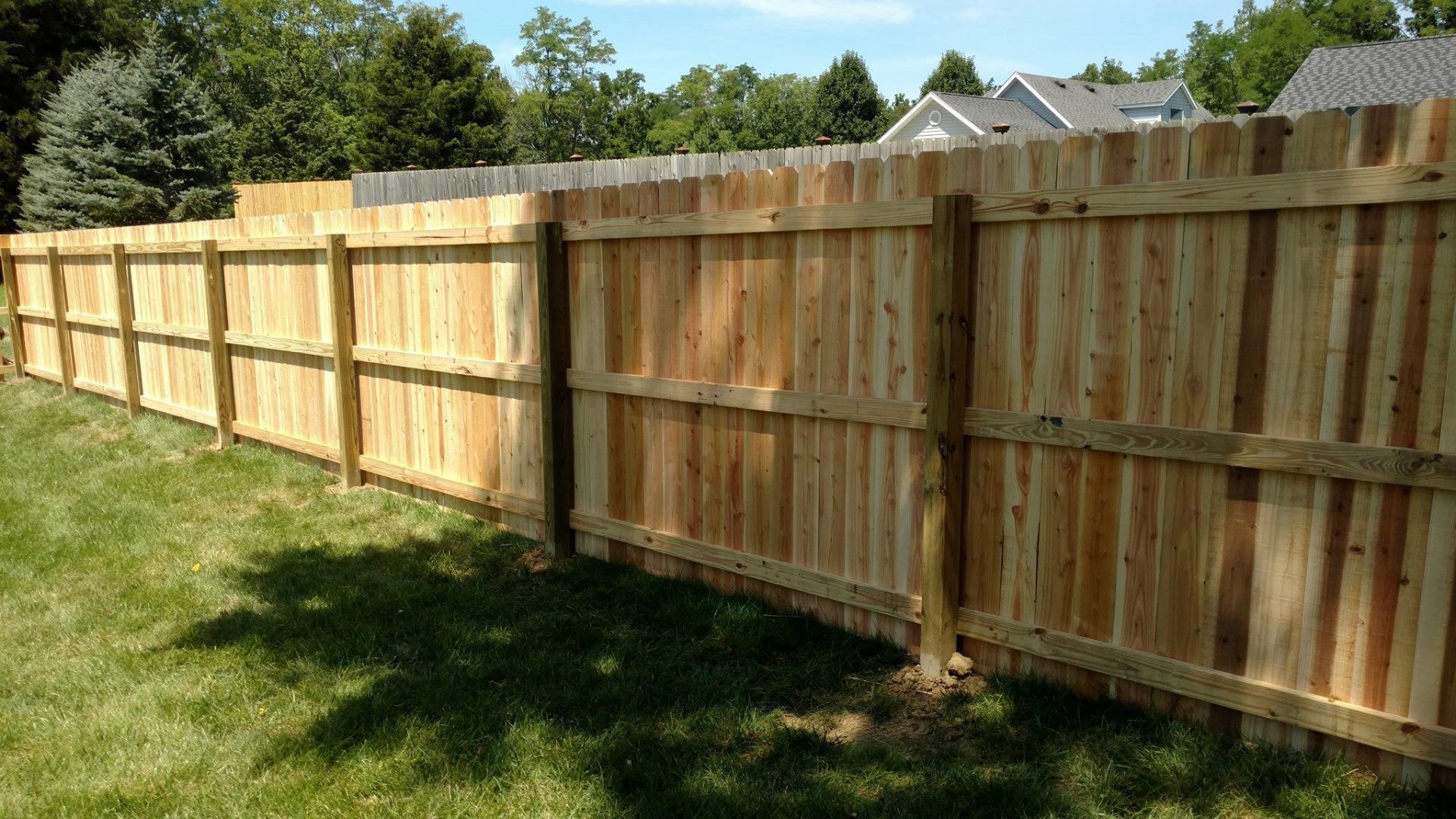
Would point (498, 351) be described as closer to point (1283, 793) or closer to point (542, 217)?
point (542, 217)

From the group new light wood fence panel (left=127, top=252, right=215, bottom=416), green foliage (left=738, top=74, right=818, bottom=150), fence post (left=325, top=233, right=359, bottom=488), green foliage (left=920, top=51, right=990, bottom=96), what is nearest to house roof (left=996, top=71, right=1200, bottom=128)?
green foliage (left=738, top=74, right=818, bottom=150)

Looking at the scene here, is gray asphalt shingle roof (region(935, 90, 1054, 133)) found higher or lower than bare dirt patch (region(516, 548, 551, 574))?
higher

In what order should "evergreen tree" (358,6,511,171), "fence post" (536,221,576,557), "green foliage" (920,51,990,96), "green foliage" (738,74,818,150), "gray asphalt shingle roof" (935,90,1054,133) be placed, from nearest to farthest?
1. "fence post" (536,221,576,557)
2. "gray asphalt shingle roof" (935,90,1054,133)
3. "evergreen tree" (358,6,511,171)
4. "green foliage" (738,74,818,150)
5. "green foliage" (920,51,990,96)

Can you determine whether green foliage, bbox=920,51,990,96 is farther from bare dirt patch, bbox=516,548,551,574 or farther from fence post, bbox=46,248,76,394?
bare dirt patch, bbox=516,548,551,574

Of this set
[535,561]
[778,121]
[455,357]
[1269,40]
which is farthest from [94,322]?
[1269,40]

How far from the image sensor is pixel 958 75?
7712 cm

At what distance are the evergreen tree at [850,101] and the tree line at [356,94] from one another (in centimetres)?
13

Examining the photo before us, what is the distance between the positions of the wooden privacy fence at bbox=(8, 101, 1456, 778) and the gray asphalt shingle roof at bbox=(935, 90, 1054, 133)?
113 feet

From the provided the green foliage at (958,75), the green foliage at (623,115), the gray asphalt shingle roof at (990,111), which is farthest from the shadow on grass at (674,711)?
the green foliage at (958,75)

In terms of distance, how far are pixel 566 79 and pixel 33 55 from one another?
3773 cm

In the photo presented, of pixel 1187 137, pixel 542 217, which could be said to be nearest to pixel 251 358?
pixel 542 217

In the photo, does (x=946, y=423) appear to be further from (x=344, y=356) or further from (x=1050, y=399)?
(x=344, y=356)

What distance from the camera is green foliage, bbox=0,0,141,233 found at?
1213 inches

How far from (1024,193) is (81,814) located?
151 inches
